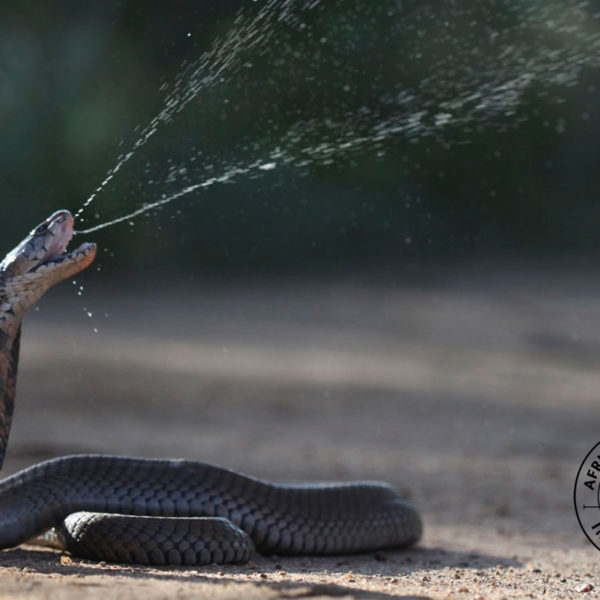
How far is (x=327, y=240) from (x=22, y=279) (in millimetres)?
19071

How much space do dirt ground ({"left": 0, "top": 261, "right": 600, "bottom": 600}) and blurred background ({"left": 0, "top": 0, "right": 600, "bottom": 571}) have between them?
0.07 metres

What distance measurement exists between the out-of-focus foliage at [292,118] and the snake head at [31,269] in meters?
7.85

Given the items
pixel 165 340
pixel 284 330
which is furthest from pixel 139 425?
pixel 284 330

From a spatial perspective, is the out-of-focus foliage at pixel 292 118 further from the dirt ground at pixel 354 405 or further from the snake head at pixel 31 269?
the snake head at pixel 31 269

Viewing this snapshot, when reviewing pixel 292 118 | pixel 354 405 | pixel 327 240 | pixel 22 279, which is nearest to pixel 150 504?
pixel 22 279

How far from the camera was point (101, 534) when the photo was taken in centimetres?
471

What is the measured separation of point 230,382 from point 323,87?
6.02 meters

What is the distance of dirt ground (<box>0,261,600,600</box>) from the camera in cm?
491

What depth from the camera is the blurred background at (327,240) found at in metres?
10.4

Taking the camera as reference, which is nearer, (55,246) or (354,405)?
(55,246)

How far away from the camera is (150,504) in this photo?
520cm

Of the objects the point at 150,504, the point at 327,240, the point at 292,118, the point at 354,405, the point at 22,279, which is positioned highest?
the point at 292,118

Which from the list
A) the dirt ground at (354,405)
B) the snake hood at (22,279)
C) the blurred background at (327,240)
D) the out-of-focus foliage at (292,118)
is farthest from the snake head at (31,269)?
the out-of-focus foliage at (292,118)

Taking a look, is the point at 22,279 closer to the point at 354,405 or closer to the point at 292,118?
the point at 354,405
